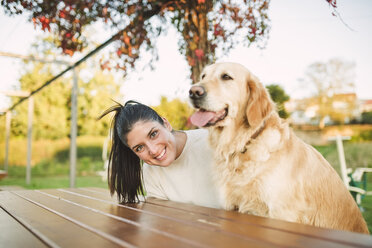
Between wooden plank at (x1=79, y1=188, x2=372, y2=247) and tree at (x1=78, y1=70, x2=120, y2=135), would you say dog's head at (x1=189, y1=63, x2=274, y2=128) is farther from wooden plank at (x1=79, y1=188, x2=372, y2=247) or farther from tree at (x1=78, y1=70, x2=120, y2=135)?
tree at (x1=78, y1=70, x2=120, y2=135)

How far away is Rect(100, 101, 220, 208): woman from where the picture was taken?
2070 mm

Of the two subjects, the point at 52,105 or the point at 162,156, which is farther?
the point at 52,105

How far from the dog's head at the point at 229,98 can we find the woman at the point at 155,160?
32 cm

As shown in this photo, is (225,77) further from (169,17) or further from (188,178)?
(169,17)

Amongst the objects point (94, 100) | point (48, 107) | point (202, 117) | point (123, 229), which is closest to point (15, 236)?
point (123, 229)

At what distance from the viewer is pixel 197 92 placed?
6.52 feet

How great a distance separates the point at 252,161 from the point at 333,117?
42.8ft

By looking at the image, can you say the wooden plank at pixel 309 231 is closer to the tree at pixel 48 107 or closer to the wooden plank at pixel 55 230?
the wooden plank at pixel 55 230

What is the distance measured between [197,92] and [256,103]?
404 mm

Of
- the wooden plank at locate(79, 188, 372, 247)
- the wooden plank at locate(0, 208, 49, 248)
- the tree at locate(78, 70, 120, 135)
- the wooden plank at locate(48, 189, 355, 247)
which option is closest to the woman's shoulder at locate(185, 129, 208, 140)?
the wooden plank at locate(48, 189, 355, 247)

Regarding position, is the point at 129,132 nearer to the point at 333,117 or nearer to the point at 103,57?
the point at 103,57

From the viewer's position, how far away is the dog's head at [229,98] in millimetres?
1990

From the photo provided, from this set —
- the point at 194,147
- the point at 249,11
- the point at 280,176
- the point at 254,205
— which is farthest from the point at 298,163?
the point at 249,11

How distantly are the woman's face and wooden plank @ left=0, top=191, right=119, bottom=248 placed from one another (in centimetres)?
69
